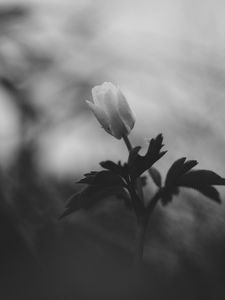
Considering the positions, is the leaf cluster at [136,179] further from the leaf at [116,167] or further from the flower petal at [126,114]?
the flower petal at [126,114]

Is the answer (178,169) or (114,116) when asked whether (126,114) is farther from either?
(178,169)

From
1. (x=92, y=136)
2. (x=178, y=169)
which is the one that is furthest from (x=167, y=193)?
(x=92, y=136)

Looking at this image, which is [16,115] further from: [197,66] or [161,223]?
[197,66]

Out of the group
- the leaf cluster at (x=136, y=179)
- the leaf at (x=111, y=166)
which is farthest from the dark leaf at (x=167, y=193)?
the leaf at (x=111, y=166)

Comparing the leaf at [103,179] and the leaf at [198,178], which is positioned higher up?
the leaf at [103,179]

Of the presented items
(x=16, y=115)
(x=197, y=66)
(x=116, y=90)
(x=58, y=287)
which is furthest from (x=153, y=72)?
(x=58, y=287)
